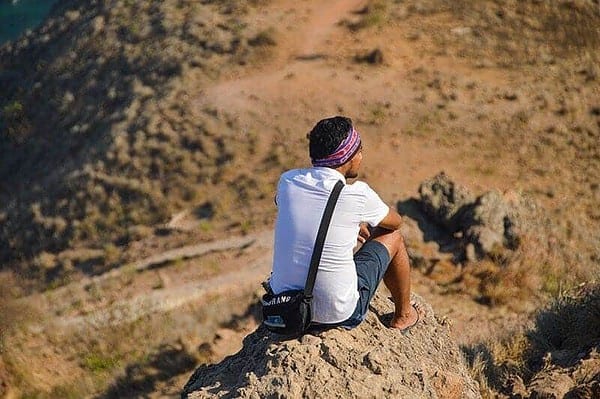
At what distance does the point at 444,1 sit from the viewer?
1859 cm

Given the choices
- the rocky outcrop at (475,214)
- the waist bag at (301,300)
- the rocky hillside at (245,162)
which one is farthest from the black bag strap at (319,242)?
the rocky outcrop at (475,214)

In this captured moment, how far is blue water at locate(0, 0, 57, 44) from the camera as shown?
2848cm

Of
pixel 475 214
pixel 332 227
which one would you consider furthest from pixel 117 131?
pixel 332 227

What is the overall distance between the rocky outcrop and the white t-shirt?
274 inches

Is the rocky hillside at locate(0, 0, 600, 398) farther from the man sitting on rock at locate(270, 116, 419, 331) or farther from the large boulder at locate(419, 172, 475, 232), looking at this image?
the man sitting on rock at locate(270, 116, 419, 331)

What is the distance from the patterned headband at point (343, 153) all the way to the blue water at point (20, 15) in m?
27.2

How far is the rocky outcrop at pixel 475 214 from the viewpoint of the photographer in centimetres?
1072

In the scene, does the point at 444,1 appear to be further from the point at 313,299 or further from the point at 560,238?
the point at 313,299

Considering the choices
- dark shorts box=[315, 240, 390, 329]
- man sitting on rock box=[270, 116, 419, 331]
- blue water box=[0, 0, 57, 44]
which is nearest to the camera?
man sitting on rock box=[270, 116, 419, 331]

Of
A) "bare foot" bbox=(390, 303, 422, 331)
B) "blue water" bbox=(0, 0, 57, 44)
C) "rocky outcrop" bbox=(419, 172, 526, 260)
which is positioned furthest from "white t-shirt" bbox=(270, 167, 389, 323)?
"blue water" bbox=(0, 0, 57, 44)

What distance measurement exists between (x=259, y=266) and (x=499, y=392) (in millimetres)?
6920

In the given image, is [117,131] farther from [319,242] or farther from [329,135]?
[319,242]

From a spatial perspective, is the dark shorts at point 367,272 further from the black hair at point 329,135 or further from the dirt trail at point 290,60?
the dirt trail at point 290,60

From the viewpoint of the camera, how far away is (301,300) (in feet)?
12.6
